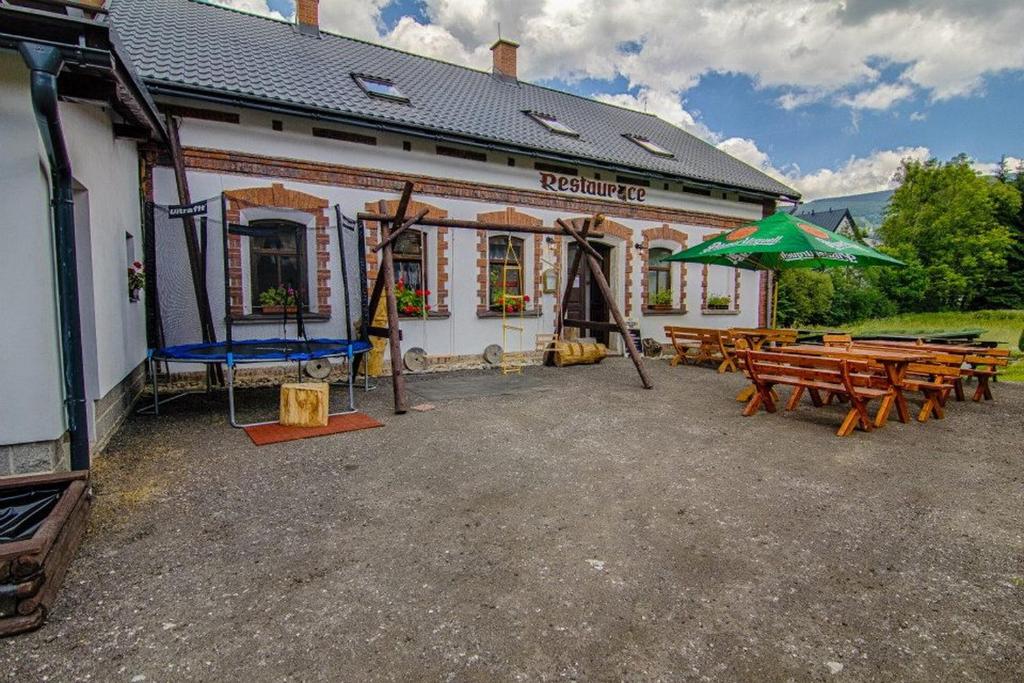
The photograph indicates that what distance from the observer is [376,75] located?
10.6 metres

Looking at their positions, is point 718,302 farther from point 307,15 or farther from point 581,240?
point 307,15

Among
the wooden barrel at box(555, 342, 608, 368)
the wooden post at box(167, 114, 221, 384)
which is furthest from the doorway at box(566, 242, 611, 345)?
the wooden post at box(167, 114, 221, 384)

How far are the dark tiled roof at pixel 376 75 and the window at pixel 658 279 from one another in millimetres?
1849

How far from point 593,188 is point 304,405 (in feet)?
26.2

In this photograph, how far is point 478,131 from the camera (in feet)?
31.4

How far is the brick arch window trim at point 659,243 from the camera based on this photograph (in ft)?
39.2

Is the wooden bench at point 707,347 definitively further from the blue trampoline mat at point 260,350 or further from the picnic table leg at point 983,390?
the blue trampoline mat at point 260,350

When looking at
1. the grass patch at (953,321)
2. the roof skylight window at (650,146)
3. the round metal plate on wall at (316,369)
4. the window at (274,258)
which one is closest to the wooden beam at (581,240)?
the window at (274,258)

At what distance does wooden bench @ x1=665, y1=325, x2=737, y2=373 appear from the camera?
945cm

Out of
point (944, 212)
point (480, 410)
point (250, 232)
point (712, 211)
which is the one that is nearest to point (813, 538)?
point (480, 410)

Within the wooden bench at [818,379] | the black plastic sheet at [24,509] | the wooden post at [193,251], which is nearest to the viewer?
the black plastic sheet at [24,509]

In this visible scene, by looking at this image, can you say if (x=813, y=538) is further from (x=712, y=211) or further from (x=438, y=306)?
(x=712, y=211)

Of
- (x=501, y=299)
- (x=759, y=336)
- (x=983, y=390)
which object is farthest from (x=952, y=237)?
(x=501, y=299)

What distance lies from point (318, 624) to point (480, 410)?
13.5ft
